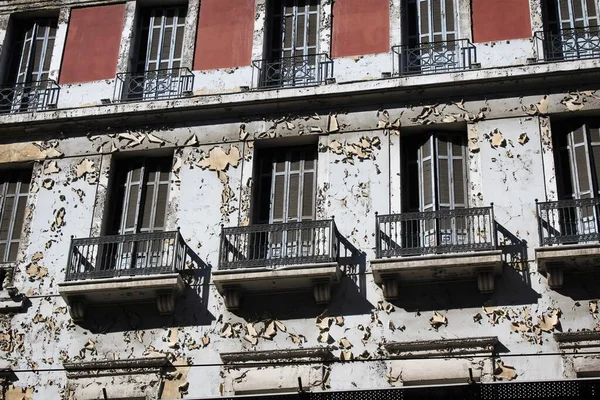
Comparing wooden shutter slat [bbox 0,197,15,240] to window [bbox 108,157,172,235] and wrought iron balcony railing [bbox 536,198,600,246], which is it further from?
wrought iron balcony railing [bbox 536,198,600,246]

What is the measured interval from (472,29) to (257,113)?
4161 millimetres

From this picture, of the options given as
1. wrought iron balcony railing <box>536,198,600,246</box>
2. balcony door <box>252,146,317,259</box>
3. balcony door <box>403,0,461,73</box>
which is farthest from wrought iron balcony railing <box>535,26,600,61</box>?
balcony door <box>252,146,317,259</box>

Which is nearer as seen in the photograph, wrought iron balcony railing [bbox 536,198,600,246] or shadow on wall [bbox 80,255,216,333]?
wrought iron balcony railing [bbox 536,198,600,246]

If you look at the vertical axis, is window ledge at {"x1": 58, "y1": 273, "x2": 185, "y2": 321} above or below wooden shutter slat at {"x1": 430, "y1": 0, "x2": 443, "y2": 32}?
below

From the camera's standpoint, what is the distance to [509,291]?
58.2 feet

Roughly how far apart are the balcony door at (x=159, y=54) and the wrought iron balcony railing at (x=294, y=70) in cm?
161

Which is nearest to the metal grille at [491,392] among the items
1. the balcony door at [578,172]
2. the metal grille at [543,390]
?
the metal grille at [543,390]

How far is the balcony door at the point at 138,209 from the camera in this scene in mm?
19516

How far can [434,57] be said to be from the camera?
798 inches

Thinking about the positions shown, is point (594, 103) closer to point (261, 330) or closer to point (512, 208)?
point (512, 208)

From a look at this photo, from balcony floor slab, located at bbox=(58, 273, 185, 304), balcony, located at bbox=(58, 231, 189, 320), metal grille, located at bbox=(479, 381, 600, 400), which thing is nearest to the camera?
metal grille, located at bbox=(479, 381, 600, 400)

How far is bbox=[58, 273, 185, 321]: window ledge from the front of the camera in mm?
18672

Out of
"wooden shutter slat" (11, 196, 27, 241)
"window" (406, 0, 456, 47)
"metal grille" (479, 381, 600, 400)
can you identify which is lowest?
"metal grille" (479, 381, 600, 400)

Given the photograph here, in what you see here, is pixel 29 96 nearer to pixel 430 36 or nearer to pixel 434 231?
pixel 430 36
